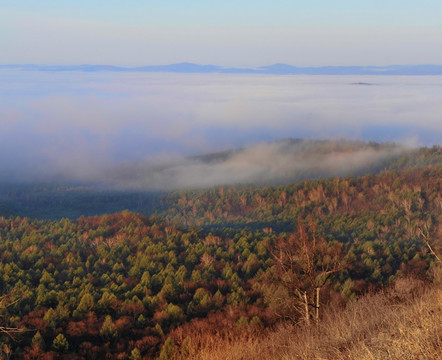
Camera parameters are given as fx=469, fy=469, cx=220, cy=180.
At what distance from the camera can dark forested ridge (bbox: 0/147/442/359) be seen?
104ft

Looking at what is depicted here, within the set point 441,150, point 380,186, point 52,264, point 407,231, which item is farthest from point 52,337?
point 441,150

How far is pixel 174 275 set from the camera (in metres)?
53.2

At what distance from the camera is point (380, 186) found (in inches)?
5182

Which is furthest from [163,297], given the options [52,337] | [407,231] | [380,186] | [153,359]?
[380,186]

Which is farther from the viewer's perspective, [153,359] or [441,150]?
[441,150]

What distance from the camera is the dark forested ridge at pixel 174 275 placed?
3175 centimetres

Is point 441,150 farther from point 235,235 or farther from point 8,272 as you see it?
point 8,272

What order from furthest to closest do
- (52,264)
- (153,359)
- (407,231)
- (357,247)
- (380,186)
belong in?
(380,186) → (407,231) → (357,247) → (52,264) → (153,359)

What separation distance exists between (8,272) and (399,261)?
47.2 m

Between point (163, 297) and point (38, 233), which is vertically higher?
point (163, 297)

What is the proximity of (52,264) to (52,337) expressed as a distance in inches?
970

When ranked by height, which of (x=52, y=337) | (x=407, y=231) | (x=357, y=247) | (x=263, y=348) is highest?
(x=263, y=348)

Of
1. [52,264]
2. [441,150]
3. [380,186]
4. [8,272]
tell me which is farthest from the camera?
[441,150]

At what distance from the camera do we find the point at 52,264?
58.5 m
